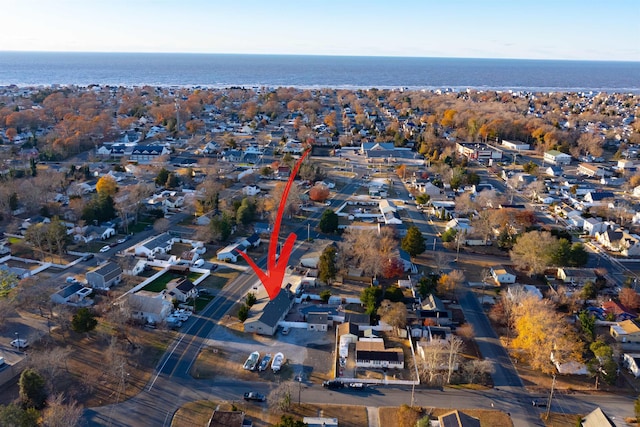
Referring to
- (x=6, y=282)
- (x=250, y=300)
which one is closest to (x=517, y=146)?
(x=250, y=300)

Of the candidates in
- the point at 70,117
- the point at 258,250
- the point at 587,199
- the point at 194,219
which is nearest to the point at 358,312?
the point at 258,250

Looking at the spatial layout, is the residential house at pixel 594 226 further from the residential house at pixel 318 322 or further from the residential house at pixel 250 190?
the residential house at pixel 250 190

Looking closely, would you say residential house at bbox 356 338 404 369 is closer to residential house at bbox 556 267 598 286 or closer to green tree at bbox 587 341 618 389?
green tree at bbox 587 341 618 389

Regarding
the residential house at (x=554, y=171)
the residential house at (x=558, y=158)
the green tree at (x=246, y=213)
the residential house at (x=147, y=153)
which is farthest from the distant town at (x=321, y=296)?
the residential house at (x=558, y=158)

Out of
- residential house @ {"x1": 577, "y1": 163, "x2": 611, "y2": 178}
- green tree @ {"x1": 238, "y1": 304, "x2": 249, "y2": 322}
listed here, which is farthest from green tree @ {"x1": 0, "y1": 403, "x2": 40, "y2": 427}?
residential house @ {"x1": 577, "y1": 163, "x2": 611, "y2": 178}

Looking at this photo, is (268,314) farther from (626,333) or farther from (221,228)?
(626,333)

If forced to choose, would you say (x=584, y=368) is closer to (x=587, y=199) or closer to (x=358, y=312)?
(x=358, y=312)
